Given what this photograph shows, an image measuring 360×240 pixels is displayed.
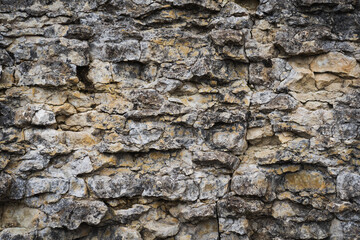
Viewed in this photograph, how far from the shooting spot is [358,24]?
12.4 feet

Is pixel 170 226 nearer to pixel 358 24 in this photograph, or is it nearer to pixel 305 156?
pixel 305 156

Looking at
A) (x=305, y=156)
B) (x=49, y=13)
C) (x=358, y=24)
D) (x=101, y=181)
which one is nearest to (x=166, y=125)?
(x=101, y=181)

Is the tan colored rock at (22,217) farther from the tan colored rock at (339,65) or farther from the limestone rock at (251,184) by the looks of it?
the tan colored rock at (339,65)

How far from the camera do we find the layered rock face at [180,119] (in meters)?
3.65

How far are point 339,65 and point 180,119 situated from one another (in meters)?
1.77

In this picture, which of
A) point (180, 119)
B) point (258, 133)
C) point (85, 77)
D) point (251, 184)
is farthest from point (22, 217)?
point (258, 133)

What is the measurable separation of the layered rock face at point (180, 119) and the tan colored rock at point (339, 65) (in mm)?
11

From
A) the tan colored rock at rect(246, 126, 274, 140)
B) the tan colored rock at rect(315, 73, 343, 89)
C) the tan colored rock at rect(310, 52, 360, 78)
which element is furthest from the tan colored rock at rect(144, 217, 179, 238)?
the tan colored rock at rect(310, 52, 360, 78)

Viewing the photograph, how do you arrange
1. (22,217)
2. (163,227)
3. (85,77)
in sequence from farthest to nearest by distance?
(85,77)
(163,227)
(22,217)

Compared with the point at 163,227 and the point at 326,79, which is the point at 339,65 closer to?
the point at 326,79

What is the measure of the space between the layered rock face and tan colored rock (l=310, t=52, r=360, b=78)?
0.4 inches

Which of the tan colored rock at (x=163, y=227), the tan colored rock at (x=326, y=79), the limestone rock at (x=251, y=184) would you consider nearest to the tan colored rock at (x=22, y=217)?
the tan colored rock at (x=163, y=227)

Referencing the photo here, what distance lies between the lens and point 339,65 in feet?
12.3

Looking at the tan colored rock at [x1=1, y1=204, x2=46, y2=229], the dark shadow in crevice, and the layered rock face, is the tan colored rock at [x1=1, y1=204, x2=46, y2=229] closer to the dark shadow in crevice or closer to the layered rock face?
the layered rock face
